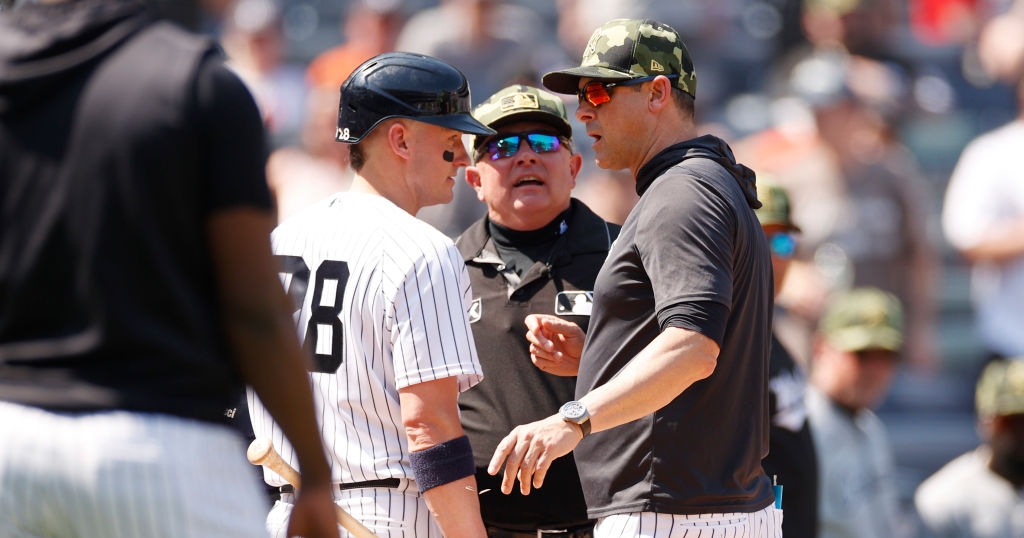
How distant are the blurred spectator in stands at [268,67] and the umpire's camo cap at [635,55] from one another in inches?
206

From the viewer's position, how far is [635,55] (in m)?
3.64

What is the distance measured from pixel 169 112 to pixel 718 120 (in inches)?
311

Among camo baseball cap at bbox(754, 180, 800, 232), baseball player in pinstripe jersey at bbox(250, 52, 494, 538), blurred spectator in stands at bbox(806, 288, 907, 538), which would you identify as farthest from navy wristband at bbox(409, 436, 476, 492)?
blurred spectator in stands at bbox(806, 288, 907, 538)

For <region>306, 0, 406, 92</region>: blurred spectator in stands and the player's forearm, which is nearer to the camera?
the player's forearm

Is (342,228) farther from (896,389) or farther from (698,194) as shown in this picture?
(896,389)

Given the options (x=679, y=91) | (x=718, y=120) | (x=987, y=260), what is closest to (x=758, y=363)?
(x=679, y=91)

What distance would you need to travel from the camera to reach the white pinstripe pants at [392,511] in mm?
3436

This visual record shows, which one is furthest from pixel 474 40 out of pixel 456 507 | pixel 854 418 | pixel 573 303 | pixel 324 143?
pixel 456 507

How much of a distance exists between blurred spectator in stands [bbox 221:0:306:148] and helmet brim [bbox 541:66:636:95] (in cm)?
509

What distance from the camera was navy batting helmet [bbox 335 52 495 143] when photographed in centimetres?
361

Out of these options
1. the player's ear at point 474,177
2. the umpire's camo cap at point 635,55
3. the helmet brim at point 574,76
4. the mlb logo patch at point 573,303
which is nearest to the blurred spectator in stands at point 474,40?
the player's ear at point 474,177

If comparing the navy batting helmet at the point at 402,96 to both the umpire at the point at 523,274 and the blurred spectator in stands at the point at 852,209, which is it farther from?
the blurred spectator in stands at the point at 852,209

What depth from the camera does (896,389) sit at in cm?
884

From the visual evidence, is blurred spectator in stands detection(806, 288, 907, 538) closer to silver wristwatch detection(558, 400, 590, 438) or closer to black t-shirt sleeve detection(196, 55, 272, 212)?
silver wristwatch detection(558, 400, 590, 438)
